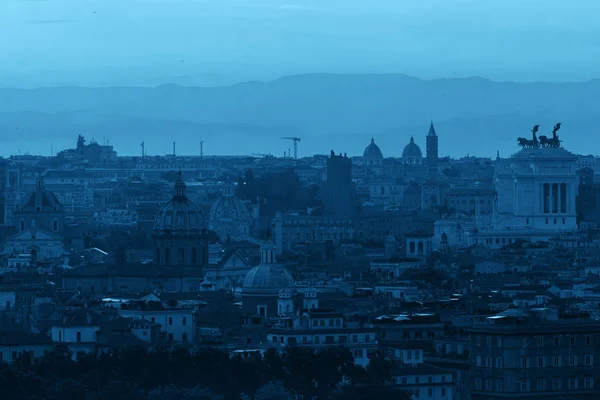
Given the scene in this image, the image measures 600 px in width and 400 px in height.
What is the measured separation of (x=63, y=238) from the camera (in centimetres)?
14338

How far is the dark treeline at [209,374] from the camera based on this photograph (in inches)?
2494

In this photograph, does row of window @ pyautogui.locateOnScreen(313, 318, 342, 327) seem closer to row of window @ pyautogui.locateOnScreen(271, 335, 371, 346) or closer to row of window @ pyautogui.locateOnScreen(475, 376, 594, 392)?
row of window @ pyautogui.locateOnScreen(271, 335, 371, 346)

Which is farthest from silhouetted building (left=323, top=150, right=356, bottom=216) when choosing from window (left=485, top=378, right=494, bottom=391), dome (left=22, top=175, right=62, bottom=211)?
window (left=485, top=378, right=494, bottom=391)

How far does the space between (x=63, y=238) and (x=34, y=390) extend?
8071cm

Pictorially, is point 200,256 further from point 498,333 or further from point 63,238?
point 498,333

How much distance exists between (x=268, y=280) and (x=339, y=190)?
103 meters

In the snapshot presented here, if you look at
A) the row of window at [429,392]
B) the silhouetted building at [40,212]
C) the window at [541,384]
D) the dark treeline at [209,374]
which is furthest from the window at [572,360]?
the silhouetted building at [40,212]

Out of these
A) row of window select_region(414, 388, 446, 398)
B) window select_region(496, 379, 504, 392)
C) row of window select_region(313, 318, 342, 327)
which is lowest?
row of window select_region(414, 388, 446, 398)

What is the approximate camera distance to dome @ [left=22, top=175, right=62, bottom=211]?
15050 cm

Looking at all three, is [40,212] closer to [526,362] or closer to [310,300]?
[310,300]

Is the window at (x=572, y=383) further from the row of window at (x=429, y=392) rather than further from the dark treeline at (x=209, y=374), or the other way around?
the dark treeline at (x=209, y=374)

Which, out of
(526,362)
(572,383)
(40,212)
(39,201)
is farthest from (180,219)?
(526,362)

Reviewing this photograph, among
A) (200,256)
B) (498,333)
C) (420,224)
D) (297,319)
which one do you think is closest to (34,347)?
(297,319)

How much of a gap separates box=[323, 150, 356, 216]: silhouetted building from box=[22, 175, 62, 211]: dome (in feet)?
104
